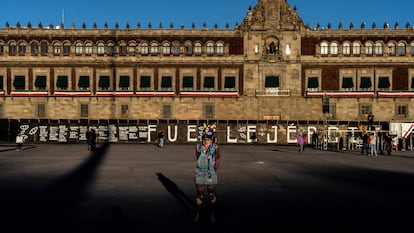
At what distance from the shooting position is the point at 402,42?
5603cm

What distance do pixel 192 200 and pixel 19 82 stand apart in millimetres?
49596

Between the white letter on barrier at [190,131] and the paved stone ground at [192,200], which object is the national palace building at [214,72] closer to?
the white letter on barrier at [190,131]

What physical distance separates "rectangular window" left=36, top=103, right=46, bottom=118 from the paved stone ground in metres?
38.4

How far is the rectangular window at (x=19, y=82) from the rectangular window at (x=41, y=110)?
305 cm

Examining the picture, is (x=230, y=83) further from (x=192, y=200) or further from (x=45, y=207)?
(x=45, y=207)

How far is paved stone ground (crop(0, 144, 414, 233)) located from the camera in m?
9.27

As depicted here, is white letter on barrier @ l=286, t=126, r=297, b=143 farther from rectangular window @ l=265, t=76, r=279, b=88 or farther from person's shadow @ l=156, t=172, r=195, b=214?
person's shadow @ l=156, t=172, r=195, b=214

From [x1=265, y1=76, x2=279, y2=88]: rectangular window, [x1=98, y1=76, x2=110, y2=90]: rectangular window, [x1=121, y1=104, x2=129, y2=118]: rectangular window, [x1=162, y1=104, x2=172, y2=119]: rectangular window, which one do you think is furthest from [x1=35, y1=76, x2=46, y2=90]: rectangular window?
[x1=265, y1=76, x2=279, y2=88]: rectangular window

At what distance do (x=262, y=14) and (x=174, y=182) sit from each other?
43962mm

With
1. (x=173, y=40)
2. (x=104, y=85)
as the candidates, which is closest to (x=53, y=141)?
(x=104, y=85)

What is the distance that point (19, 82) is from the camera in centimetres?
5578

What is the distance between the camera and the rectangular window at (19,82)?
55.7 meters

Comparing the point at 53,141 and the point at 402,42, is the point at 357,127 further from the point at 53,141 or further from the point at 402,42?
the point at 53,141

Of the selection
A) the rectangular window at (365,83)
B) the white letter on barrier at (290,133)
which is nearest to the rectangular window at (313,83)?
the rectangular window at (365,83)
